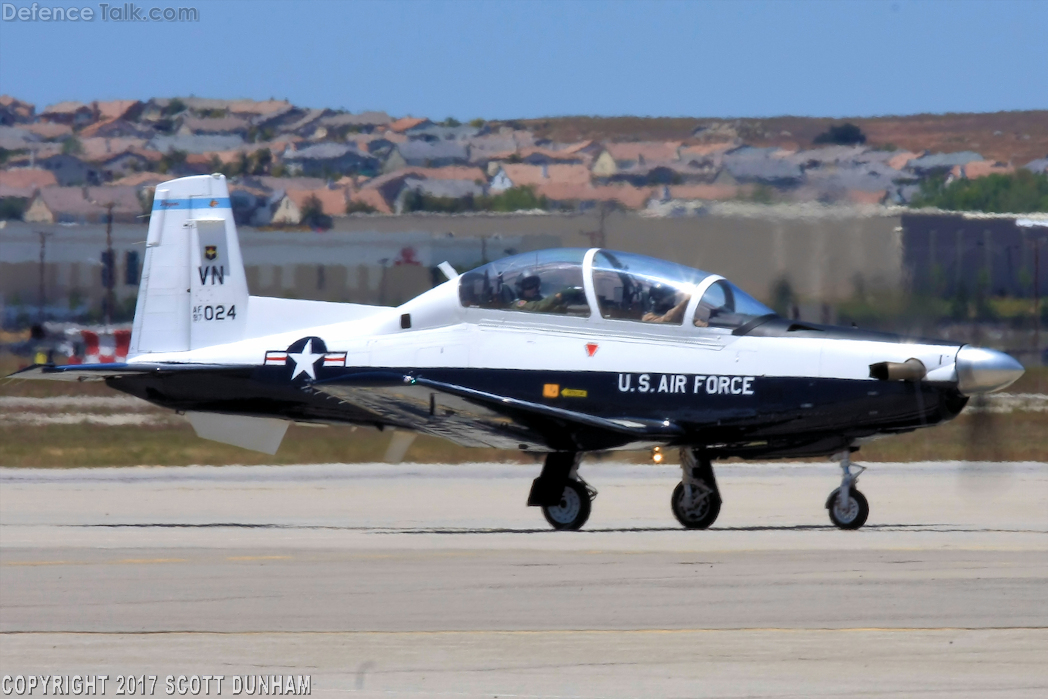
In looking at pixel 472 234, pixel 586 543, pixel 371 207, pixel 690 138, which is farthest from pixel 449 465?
pixel 690 138

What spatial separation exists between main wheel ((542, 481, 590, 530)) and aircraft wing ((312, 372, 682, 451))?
0.41 metres

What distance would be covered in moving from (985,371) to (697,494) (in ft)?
8.88

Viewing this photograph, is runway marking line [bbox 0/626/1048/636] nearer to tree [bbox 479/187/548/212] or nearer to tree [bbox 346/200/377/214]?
tree [bbox 479/187/548/212]

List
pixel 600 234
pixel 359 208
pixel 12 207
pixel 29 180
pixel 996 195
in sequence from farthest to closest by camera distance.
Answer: pixel 29 180
pixel 359 208
pixel 12 207
pixel 996 195
pixel 600 234

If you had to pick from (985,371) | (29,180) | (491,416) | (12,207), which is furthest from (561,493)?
(29,180)

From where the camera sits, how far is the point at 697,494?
41.4 ft

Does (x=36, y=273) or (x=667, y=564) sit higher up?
(x=36, y=273)

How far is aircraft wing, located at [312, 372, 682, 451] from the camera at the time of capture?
1184 cm

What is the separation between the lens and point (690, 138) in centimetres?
4772

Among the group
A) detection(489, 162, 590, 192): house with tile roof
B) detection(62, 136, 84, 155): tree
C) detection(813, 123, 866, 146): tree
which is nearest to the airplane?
detection(489, 162, 590, 192): house with tile roof

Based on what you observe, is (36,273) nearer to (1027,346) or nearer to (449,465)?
(449,465)

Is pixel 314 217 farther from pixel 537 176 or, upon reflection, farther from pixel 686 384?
pixel 686 384

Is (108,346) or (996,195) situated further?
(996,195)

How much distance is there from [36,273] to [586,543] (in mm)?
21836
